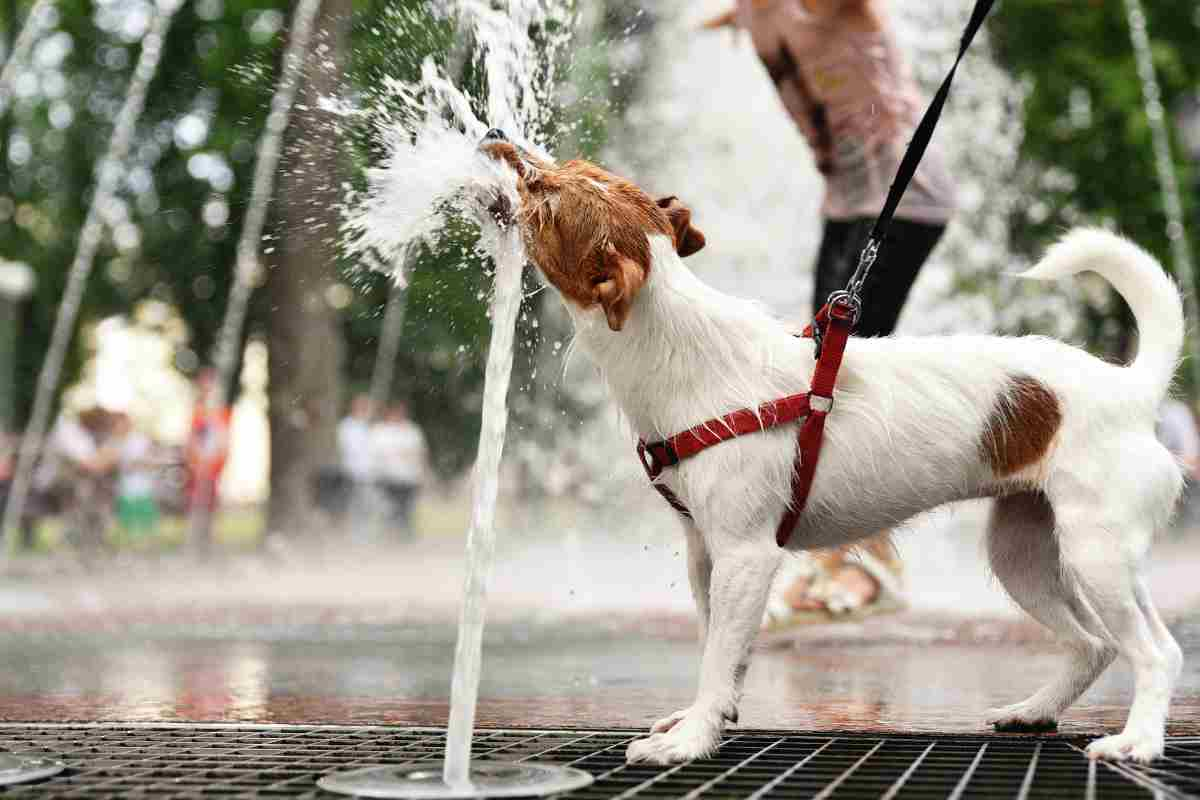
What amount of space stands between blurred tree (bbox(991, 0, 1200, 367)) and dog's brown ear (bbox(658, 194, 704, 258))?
13241 mm

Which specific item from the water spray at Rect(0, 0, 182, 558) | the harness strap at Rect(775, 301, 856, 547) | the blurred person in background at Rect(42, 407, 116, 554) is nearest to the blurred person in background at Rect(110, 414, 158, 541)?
the blurred person in background at Rect(42, 407, 116, 554)

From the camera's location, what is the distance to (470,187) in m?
4.29

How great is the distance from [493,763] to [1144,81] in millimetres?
18130

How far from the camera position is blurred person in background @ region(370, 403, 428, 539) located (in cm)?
2245

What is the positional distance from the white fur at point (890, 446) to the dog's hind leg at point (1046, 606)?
0.32 ft

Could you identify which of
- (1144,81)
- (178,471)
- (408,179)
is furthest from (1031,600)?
(178,471)

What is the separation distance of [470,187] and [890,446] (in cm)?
132

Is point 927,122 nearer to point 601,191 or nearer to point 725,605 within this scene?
point 601,191

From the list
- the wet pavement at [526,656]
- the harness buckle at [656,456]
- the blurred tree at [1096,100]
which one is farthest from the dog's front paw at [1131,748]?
the blurred tree at [1096,100]

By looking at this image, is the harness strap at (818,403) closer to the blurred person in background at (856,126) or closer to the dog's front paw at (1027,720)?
the dog's front paw at (1027,720)

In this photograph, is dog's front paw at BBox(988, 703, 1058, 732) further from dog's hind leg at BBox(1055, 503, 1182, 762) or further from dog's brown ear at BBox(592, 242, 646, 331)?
dog's brown ear at BBox(592, 242, 646, 331)

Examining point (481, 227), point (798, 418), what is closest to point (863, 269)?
point (798, 418)

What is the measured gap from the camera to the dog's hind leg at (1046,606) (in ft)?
15.3

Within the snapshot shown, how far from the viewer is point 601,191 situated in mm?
4098
